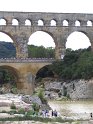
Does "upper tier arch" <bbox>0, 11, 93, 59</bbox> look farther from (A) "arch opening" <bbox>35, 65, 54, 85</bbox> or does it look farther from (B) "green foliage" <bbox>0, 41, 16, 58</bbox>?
(B) "green foliage" <bbox>0, 41, 16, 58</bbox>

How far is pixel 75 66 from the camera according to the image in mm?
81562

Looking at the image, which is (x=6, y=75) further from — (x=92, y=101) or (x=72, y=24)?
(x=92, y=101)

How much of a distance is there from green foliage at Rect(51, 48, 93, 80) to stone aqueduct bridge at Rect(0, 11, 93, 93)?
5.45 ft

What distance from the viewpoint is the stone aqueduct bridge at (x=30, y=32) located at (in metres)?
79.2

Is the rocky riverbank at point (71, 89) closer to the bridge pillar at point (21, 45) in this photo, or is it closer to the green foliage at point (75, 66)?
the green foliage at point (75, 66)

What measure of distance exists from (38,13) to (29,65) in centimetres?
960

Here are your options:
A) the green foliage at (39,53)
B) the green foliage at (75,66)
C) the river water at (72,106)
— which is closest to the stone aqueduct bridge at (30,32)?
the green foliage at (75,66)

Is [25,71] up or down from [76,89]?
up

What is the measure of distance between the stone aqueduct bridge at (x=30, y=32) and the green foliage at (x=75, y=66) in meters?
1.66

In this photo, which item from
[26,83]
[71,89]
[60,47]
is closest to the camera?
[71,89]

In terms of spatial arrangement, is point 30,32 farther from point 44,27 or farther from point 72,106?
point 72,106

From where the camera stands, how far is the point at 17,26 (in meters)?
82.9

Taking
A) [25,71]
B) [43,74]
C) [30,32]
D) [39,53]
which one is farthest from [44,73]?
[39,53]

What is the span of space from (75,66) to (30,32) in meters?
8.62
